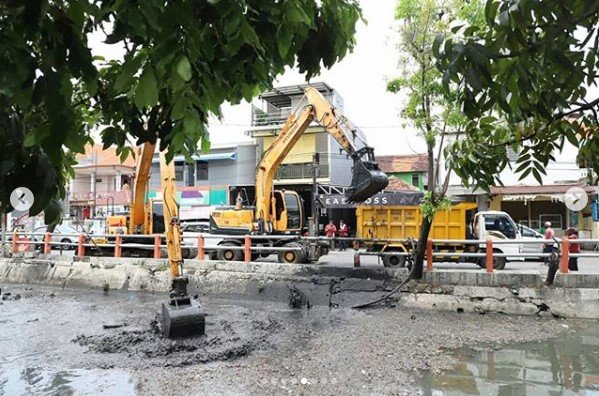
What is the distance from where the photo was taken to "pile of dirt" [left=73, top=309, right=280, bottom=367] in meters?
7.15

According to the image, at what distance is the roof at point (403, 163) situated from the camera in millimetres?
34975

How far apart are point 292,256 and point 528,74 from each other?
12.6 m

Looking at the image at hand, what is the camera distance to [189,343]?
780 centimetres

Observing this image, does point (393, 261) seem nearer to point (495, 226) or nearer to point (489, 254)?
point (495, 226)

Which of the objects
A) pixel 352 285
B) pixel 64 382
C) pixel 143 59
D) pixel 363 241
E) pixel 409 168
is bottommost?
pixel 64 382

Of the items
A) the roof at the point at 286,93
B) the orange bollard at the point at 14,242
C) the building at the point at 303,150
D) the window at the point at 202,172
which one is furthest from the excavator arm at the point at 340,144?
the window at the point at 202,172

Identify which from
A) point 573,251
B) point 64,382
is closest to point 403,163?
point 573,251

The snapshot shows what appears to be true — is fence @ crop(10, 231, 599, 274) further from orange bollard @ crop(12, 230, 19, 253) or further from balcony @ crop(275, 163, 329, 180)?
balcony @ crop(275, 163, 329, 180)

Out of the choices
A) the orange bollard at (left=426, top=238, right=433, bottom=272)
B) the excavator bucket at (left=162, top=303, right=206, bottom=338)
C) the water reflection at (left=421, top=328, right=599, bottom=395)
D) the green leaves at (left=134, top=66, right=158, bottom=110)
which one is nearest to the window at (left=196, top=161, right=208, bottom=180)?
the orange bollard at (left=426, top=238, right=433, bottom=272)

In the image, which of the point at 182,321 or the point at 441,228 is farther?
the point at 441,228

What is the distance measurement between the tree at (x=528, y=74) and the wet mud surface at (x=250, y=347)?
339 centimetres

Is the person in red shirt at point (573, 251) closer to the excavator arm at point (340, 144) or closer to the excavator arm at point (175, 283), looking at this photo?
the excavator arm at point (340, 144)

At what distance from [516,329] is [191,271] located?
7.98 m

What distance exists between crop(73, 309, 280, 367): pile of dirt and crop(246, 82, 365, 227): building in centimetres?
2071
